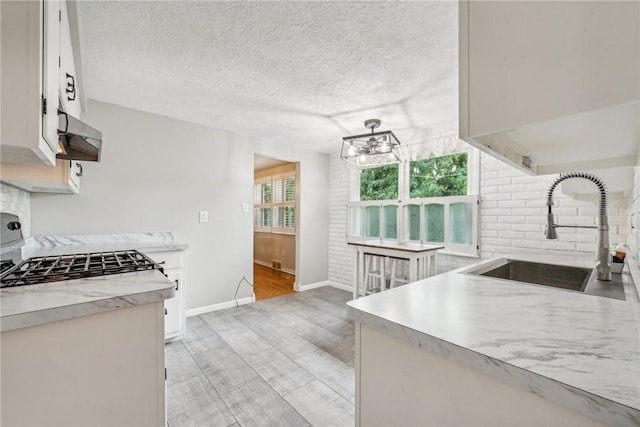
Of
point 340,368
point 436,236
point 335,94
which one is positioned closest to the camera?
point 340,368

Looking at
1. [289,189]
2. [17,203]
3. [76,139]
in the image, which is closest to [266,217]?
[289,189]

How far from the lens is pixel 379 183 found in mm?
3918

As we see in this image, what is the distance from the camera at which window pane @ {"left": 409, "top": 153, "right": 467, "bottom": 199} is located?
10.0 feet

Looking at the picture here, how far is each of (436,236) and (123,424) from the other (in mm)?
3122

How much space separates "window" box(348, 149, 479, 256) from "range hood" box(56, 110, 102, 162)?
3130 millimetres

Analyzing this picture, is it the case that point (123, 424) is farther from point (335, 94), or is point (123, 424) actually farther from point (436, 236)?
point (436, 236)

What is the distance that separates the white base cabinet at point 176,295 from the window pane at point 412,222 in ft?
8.71

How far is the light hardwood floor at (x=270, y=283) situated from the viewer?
13.1 ft

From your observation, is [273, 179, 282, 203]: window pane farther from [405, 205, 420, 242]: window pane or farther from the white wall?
[405, 205, 420, 242]: window pane

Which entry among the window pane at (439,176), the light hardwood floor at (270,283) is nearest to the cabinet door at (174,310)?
the light hardwood floor at (270,283)

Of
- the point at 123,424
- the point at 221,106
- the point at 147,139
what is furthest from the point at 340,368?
the point at 147,139

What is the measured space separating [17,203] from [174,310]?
1360mm

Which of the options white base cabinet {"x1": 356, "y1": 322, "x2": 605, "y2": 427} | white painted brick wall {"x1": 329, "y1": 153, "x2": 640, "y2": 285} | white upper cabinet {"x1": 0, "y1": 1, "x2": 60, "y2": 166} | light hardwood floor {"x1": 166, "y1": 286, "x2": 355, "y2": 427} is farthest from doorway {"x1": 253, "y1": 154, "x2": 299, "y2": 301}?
white upper cabinet {"x1": 0, "y1": 1, "x2": 60, "y2": 166}

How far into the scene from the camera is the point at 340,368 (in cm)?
204
